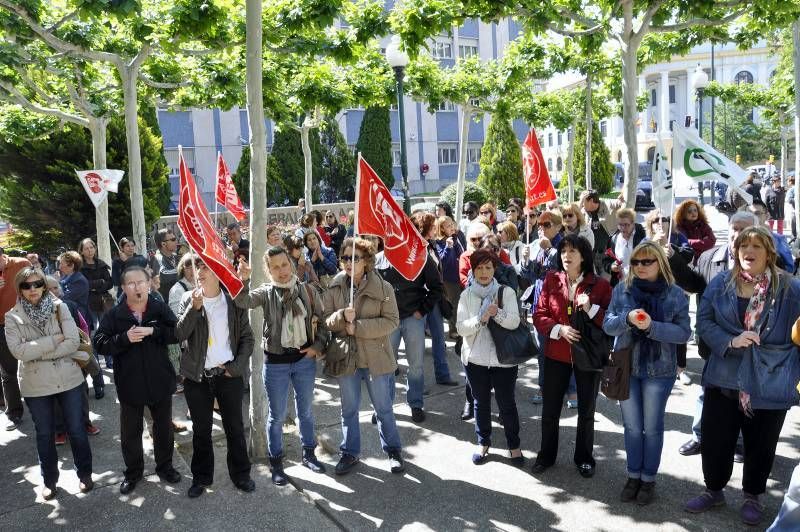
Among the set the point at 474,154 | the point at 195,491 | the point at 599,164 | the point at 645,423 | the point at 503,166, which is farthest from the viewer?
the point at 474,154

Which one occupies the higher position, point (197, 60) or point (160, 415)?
point (197, 60)

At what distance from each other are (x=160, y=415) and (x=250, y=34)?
326cm

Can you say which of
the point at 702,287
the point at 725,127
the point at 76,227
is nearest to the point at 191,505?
the point at 702,287

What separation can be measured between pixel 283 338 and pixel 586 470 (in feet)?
8.56

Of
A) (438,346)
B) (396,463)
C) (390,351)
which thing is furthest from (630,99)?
(396,463)

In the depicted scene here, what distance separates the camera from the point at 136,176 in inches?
442

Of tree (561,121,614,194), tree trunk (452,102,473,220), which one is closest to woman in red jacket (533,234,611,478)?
tree trunk (452,102,473,220)

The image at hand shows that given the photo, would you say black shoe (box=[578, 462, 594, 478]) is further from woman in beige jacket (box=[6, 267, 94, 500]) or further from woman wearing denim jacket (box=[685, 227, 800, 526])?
woman in beige jacket (box=[6, 267, 94, 500])

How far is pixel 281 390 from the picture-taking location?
540 centimetres

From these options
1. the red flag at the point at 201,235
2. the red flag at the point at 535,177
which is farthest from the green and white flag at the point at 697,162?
the red flag at the point at 201,235

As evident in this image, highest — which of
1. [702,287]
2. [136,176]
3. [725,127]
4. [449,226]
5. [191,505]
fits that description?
[725,127]

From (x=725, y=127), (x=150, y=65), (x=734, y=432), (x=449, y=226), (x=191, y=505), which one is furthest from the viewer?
(x=725, y=127)

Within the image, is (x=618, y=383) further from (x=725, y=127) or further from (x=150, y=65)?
(x=725, y=127)

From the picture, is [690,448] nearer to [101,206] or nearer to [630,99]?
[630,99]
